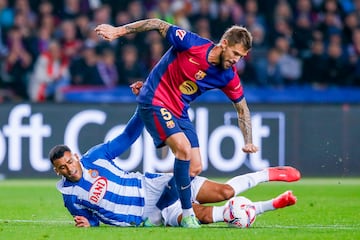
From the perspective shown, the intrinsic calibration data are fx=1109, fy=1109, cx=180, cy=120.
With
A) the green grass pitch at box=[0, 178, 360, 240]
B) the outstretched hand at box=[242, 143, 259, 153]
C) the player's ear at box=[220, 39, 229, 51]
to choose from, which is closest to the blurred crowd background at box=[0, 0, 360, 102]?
the green grass pitch at box=[0, 178, 360, 240]

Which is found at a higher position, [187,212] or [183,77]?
[183,77]

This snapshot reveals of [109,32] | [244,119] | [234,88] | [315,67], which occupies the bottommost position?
[315,67]

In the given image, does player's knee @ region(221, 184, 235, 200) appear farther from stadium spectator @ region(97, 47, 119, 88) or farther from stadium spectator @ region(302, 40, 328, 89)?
stadium spectator @ region(302, 40, 328, 89)

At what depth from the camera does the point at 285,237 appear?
9555 mm

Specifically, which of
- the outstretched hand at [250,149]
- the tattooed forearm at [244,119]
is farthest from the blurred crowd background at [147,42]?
the outstretched hand at [250,149]

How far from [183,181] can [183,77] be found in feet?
3.70

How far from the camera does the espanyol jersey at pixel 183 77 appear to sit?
1071 centimetres

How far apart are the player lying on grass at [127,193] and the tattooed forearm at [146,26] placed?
113 cm

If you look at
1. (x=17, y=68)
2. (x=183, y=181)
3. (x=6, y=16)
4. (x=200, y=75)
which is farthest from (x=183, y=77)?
(x=6, y=16)

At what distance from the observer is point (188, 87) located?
10.8 metres

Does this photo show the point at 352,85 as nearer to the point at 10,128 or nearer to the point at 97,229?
the point at 10,128

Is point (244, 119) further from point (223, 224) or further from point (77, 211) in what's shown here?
point (77, 211)

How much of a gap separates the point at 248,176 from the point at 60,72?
931 cm

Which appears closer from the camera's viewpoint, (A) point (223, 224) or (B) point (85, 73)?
(A) point (223, 224)
